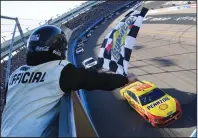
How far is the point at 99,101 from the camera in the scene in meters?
15.1

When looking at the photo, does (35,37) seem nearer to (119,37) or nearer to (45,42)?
(45,42)

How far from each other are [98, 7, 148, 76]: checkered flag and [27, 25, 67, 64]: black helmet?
5.22 metres

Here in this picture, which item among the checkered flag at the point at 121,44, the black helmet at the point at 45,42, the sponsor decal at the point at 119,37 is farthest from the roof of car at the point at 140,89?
the black helmet at the point at 45,42

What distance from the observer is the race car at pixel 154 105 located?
11.4 m

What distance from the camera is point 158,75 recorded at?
17.3m

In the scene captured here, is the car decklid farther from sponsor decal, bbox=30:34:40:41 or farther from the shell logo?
sponsor decal, bbox=30:34:40:41

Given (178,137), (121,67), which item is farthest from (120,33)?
(178,137)

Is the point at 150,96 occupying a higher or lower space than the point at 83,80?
lower

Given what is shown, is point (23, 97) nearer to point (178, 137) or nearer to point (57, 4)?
point (178, 137)

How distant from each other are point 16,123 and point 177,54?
1888cm

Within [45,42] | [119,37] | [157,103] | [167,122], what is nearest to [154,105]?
[157,103]

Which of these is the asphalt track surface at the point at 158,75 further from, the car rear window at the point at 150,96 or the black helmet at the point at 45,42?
the black helmet at the point at 45,42

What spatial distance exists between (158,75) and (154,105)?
5649 mm

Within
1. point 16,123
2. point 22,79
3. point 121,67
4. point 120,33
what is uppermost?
point 22,79
